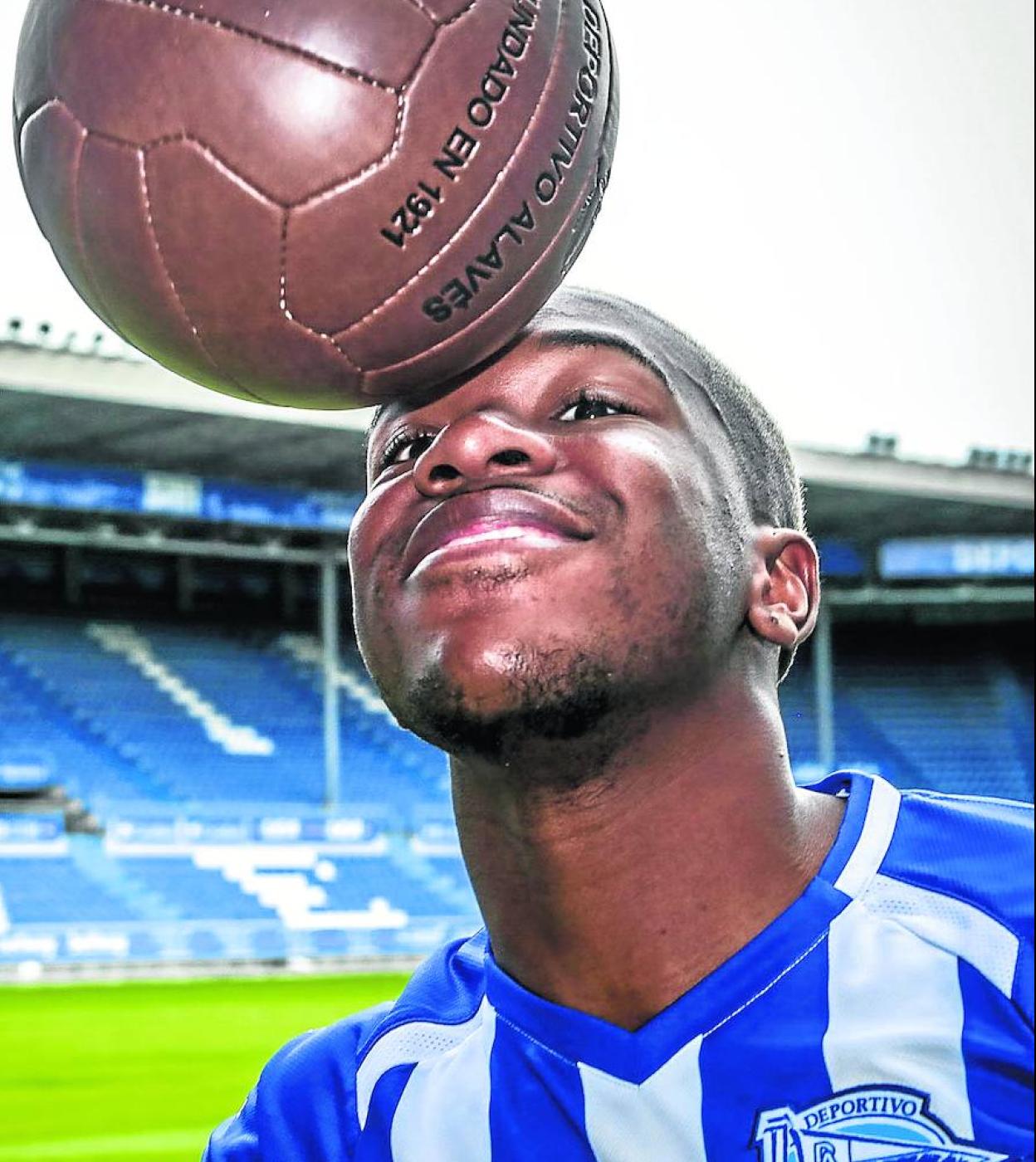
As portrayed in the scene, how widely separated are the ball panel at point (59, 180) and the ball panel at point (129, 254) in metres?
0.02

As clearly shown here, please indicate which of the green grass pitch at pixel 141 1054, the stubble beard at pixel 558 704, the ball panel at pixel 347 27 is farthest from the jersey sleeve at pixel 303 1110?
the green grass pitch at pixel 141 1054

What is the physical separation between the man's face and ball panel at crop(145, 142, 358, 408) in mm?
171

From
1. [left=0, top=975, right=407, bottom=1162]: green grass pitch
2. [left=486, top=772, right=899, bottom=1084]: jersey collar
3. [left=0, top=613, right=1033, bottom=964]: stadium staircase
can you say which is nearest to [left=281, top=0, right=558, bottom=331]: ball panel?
[left=486, top=772, right=899, bottom=1084]: jersey collar

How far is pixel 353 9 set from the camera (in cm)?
168

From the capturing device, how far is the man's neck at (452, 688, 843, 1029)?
5.63 feet

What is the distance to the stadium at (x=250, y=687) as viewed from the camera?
13.6 metres

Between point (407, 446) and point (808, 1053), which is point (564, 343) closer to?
point (407, 446)

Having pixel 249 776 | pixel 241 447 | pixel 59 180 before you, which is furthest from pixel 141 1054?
pixel 249 776

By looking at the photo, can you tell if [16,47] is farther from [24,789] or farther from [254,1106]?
[24,789]

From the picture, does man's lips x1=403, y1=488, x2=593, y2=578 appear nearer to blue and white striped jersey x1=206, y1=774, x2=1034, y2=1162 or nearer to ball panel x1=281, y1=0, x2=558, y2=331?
ball panel x1=281, y1=0, x2=558, y2=331

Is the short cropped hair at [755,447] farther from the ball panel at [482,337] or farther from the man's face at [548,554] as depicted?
the ball panel at [482,337]

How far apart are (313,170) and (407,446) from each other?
1.16 feet

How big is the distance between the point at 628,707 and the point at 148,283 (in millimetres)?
730

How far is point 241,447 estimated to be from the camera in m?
16.7
